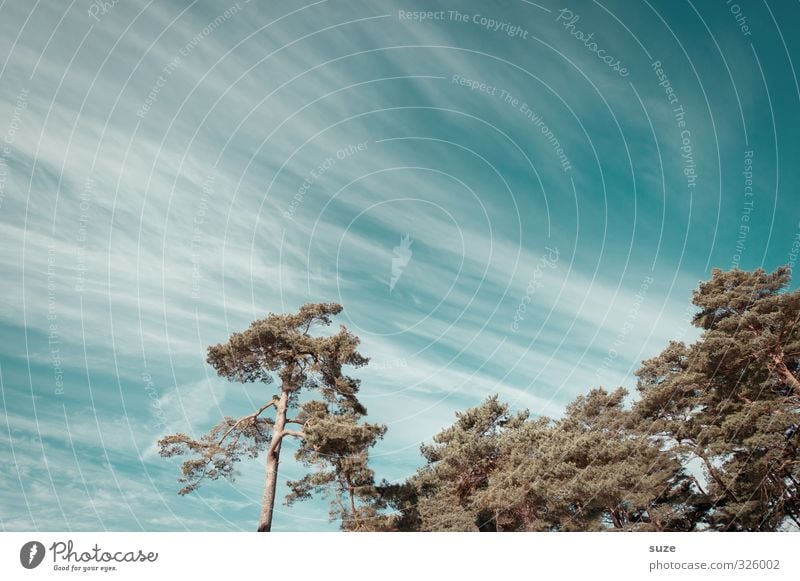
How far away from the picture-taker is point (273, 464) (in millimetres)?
23234
